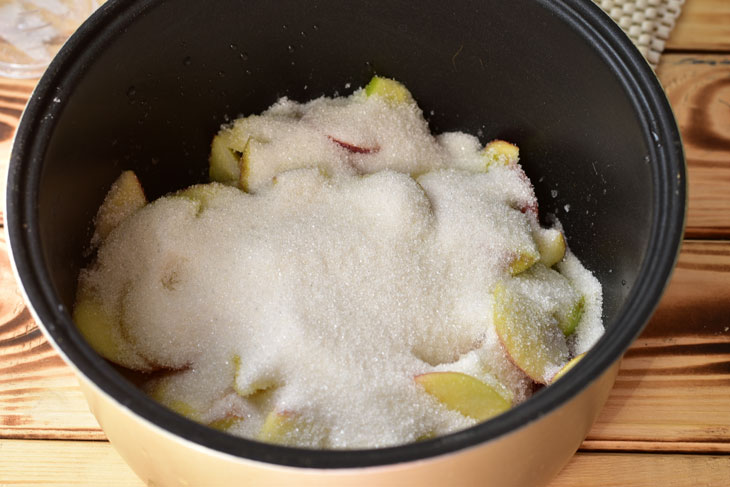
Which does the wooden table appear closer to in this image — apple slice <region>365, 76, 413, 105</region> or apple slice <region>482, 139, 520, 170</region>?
apple slice <region>482, 139, 520, 170</region>

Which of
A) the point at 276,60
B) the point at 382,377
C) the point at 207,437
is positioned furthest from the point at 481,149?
the point at 207,437

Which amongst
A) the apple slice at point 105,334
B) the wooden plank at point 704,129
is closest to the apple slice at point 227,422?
the apple slice at point 105,334

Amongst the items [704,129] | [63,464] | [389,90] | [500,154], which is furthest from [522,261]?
[63,464]

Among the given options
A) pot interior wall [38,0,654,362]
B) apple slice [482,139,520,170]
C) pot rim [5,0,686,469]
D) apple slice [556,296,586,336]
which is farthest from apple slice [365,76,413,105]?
apple slice [556,296,586,336]

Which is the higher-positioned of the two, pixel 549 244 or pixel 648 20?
pixel 648 20

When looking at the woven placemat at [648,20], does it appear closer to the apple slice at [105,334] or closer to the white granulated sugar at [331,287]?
the white granulated sugar at [331,287]

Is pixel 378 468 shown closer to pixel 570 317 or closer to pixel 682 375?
pixel 570 317
